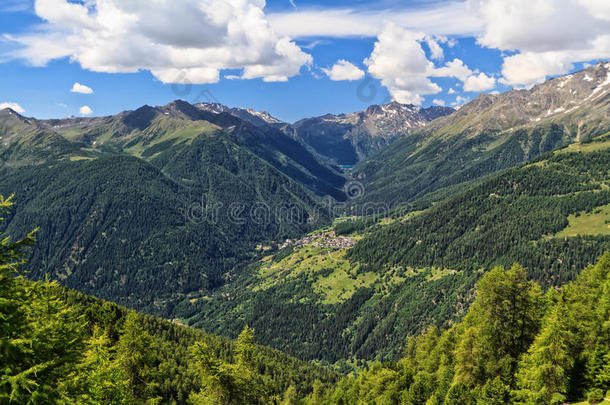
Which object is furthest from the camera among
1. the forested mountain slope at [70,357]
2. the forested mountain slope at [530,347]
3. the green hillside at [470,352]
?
the forested mountain slope at [530,347]

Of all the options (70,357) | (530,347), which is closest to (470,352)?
(530,347)

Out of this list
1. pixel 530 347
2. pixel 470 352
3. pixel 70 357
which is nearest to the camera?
pixel 70 357

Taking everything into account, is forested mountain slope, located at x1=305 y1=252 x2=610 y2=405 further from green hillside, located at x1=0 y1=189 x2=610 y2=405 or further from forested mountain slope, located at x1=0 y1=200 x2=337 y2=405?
forested mountain slope, located at x1=0 y1=200 x2=337 y2=405

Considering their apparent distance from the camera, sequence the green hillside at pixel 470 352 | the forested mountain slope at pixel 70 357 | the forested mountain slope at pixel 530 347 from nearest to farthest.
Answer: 1. the forested mountain slope at pixel 70 357
2. the green hillside at pixel 470 352
3. the forested mountain slope at pixel 530 347

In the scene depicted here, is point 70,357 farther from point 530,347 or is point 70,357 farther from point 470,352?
point 530,347

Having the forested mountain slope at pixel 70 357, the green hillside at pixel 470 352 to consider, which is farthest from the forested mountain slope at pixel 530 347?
the forested mountain slope at pixel 70 357

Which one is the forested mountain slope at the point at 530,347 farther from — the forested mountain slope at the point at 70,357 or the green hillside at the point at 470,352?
the forested mountain slope at the point at 70,357

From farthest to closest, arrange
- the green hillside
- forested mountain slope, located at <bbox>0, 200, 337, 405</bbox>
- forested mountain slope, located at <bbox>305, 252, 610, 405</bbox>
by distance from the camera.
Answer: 1. forested mountain slope, located at <bbox>305, 252, 610, 405</bbox>
2. the green hillside
3. forested mountain slope, located at <bbox>0, 200, 337, 405</bbox>

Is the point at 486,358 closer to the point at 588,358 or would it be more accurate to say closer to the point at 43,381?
the point at 588,358

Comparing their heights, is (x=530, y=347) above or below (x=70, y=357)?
below

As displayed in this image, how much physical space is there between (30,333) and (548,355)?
50.6 metres

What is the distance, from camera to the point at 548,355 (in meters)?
42.1

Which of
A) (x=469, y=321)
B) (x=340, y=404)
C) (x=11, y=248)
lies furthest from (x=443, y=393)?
(x=11, y=248)

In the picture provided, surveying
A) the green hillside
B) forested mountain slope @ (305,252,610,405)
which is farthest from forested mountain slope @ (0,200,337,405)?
forested mountain slope @ (305,252,610,405)
